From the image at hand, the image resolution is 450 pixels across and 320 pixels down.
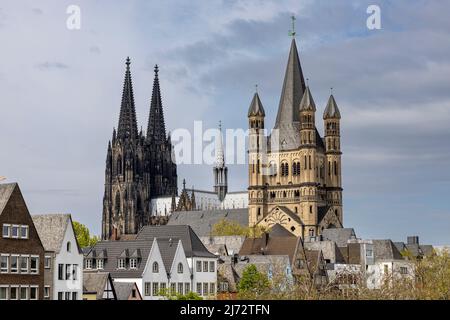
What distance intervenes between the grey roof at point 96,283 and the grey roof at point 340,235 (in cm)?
9175

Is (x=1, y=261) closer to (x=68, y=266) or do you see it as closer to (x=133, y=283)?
(x=68, y=266)

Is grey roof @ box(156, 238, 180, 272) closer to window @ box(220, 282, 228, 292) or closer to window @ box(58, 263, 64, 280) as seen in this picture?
window @ box(220, 282, 228, 292)

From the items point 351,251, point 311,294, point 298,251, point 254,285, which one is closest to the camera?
point 311,294

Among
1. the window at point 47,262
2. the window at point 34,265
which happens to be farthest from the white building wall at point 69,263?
the window at point 34,265

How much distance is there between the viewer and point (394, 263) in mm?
125750

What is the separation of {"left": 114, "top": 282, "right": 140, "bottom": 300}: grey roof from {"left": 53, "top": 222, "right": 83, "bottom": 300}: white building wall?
4.78m

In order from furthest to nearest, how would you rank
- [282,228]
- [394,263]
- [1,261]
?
[282,228]
[394,263]
[1,261]

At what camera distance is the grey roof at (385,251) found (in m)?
133

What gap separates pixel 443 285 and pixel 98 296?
26593mm

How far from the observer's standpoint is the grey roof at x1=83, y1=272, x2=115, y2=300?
74.2 m

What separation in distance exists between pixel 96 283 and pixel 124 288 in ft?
12.4

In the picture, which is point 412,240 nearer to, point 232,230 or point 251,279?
point 232,230
